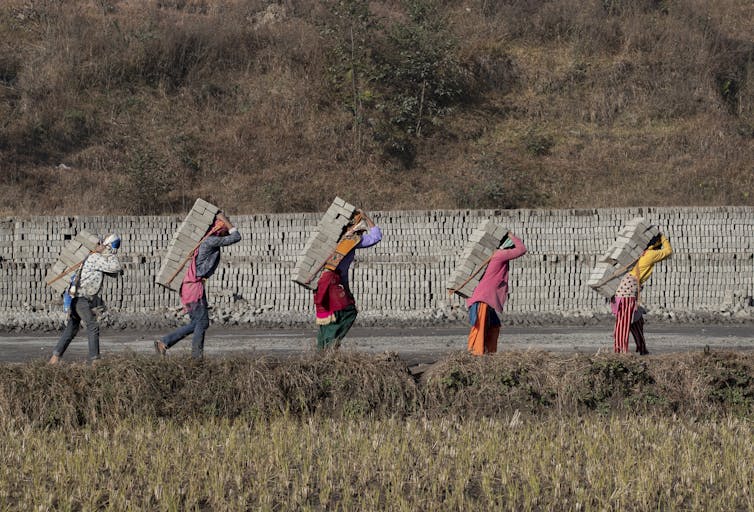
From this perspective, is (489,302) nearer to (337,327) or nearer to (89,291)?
(337,327)

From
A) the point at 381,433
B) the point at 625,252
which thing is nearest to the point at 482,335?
the point at 625,252

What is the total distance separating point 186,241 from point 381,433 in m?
A: 5.33

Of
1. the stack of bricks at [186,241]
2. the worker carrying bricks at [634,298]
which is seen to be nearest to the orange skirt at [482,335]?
the worker carrying bricks at [634,298]

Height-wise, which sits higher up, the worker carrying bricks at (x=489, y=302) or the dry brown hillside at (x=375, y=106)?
the dry brown hillside at (x=375, y=106)

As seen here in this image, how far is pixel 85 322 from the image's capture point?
1316cm

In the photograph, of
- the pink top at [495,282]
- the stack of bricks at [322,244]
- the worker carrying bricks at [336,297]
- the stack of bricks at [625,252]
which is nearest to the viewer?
the worker carrying bricks at [336,297]

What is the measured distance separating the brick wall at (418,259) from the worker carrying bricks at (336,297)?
9.92m

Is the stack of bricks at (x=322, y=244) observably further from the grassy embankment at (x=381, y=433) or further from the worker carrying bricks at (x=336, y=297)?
the grassy embankment at (x=381, y=433)

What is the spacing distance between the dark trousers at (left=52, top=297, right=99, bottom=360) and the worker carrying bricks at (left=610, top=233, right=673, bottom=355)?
643cm

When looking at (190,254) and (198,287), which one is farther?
(190,254)

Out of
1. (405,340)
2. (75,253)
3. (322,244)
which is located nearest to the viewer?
(322,244)

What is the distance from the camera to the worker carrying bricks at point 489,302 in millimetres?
12547

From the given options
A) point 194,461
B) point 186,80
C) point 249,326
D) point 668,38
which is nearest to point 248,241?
point 249,326

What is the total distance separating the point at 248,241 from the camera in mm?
22953
